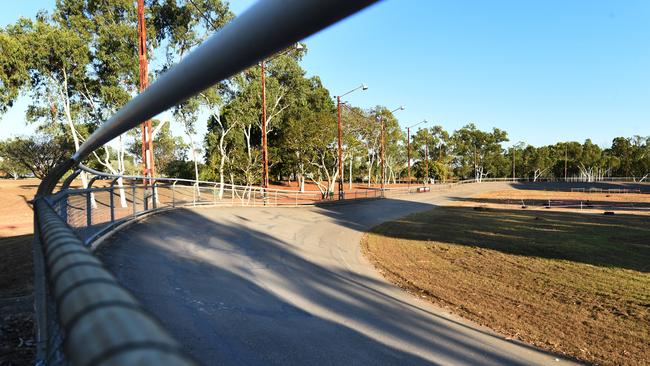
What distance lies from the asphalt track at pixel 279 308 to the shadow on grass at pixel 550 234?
7348 mm

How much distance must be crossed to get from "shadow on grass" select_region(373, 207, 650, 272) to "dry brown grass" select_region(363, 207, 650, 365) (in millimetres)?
44

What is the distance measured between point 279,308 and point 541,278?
26.3ft

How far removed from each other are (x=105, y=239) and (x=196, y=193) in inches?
409

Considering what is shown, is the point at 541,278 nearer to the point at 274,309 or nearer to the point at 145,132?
the point at 274,309

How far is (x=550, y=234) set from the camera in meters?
19.6

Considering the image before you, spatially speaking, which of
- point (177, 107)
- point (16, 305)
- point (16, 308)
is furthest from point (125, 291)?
point (177, 107)

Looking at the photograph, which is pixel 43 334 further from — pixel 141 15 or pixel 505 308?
pixel 141 15

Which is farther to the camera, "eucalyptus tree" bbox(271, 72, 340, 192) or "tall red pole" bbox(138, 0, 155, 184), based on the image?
"eucalyptus tree" bbox(271, 72, 340, 192)

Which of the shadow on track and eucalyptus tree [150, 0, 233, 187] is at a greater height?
eucalyptus tree [150, 0, 233, 187]

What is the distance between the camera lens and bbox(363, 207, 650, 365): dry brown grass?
7445 mm

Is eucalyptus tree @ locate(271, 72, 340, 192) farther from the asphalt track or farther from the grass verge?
the grass verge

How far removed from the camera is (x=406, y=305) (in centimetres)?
870

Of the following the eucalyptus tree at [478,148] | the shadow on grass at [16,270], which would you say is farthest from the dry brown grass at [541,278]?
the eucalyptus tree at [478,148]

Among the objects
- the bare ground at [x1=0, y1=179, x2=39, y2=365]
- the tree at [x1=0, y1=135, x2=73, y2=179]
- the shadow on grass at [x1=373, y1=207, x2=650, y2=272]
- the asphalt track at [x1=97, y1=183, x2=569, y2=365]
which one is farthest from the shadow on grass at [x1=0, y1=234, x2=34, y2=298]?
the tree at [x1=0, y1=135, x2=73, y2=179]
